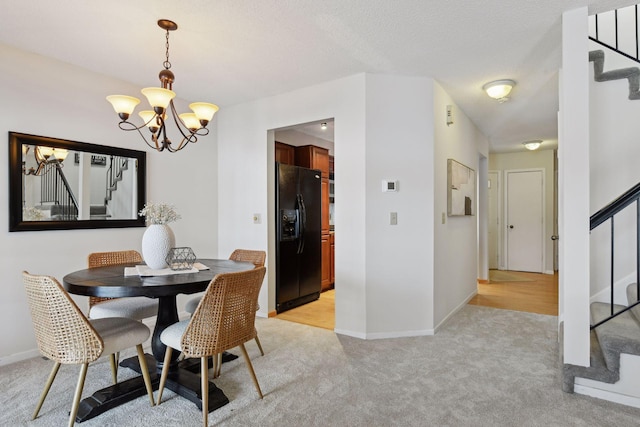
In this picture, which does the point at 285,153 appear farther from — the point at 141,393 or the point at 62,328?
the point at 62,328

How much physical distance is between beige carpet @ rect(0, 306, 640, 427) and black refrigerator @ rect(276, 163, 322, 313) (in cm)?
96

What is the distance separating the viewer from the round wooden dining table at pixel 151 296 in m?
1.84

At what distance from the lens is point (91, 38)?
2.59 metres

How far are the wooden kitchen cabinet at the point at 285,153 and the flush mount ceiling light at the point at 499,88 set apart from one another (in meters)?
2.51

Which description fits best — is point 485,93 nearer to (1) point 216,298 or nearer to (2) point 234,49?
(2) point 234,49

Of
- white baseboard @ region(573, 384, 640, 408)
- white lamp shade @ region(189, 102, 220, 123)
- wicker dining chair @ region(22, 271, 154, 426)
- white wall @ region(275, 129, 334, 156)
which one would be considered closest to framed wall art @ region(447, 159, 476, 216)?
white baseboard @ region(573, 384, 640, 408)

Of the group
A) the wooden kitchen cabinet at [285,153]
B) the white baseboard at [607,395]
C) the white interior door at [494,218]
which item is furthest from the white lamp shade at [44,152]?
the white interior door at [494,218]

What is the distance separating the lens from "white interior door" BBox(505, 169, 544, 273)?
6840mm

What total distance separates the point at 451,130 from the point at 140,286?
3.39m

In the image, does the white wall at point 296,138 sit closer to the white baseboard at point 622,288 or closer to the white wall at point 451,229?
the white wall at point 451,229

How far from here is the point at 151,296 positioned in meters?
1.86

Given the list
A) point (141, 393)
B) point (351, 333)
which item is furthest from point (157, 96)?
point (351, 333)

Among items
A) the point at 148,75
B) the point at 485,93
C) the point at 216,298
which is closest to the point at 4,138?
the point at 148,75

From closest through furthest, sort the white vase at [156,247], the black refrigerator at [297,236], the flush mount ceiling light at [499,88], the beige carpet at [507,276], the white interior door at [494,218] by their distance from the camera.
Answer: the white vase at [156,247] < the flush mount ceiling light at [499,88] < the black refrigerator at [297,236] < the beige carpet at [507,276] < the white interior door at [494,218]
